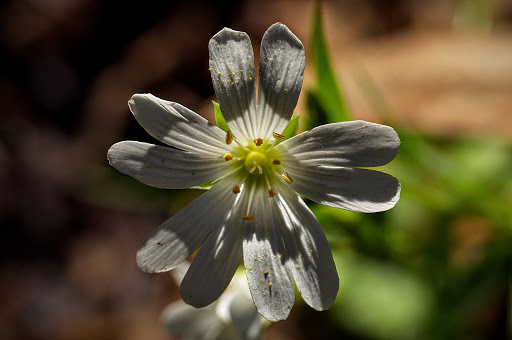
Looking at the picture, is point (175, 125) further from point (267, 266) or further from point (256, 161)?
point (267, 266)

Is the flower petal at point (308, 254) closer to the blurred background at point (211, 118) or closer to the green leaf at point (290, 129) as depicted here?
the green leaf at point (290, 129)

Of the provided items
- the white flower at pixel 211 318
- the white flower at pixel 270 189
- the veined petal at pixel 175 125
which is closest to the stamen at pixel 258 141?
the white flower at pixel 270 189

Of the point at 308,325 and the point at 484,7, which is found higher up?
the point at 484,7

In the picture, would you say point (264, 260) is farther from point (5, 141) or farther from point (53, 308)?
point (5, 141)

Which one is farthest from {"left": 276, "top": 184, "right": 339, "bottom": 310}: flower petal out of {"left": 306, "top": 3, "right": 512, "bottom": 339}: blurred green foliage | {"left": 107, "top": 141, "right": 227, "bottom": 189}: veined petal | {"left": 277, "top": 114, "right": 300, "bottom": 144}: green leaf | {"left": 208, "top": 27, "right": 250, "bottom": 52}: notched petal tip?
{"left": 208, "top": 27, "right": 250, "bottom": 52}: notched petal tip

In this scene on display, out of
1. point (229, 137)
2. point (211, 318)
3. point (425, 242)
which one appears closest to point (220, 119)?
point (229, 137)

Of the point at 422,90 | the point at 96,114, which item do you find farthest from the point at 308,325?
the point at 96,114
